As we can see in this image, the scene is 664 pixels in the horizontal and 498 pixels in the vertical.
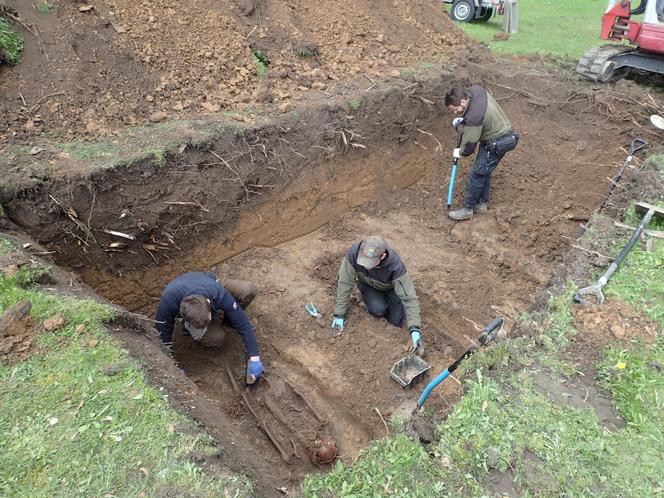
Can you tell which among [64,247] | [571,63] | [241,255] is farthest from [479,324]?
[571,63]

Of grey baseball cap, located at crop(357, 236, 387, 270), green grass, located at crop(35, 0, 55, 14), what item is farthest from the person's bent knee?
green grass, located at crop(35, 0, 55, 14)

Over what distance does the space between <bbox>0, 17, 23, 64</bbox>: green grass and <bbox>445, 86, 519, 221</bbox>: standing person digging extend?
18.0 feet

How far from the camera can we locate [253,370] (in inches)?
180

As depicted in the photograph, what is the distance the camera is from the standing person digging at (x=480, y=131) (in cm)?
614

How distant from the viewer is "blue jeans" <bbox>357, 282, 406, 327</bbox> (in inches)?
215

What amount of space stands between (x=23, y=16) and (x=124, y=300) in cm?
392

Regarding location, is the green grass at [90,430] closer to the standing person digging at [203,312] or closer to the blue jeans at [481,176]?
the standing person digging at [203,312]

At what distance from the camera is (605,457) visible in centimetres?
286

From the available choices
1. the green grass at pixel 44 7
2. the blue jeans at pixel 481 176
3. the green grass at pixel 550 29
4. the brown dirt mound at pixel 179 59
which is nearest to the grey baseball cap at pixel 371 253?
the brown dirt mound at pixel 179 59

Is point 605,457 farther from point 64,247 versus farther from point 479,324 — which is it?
point 64,247

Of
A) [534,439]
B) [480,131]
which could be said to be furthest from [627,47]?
[534,439]

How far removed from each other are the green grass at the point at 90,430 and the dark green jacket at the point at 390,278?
2396 millimetres

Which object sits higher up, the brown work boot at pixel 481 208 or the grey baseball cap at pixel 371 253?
the grey baseball cap at pixel 371 253

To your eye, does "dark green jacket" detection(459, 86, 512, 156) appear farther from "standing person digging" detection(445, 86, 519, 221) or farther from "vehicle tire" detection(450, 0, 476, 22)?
"vehicle tire" detection(450, 0, 476, 22)
